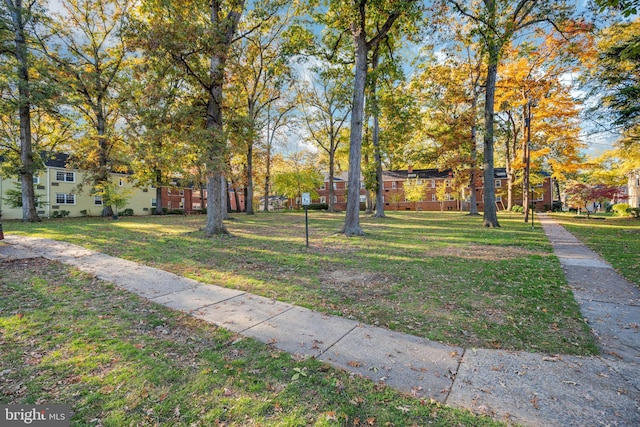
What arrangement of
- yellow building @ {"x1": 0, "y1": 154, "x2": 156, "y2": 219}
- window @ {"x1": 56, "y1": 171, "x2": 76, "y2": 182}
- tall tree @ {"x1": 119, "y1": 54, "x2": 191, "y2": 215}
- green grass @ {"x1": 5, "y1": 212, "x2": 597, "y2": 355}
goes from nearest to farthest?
green grass @ {"x1": 5, "y1": 212, "x2": 597, "y2": 355}, tall tree @ {"x1": 119, "y1": 54, "x2": 191, "y2": 215}, yellow building @ {"x1": 0, "y1": 154, "x2": 156, "y2": 219}, window @ {"x1": 56, "y1": 171, "x2": 76, "y2": 182}

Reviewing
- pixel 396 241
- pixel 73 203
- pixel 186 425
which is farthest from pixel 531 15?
pixel 73 203

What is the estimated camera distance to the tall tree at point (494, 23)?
32.6 feet

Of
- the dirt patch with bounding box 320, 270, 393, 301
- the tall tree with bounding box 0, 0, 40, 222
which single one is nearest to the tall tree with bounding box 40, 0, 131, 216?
the tall tree with bounding box 0, 0, 40, 222

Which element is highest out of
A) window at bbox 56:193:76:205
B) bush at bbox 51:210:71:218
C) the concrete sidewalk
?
window at bbox 56:193:76:205

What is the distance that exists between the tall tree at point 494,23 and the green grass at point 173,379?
1171 cm

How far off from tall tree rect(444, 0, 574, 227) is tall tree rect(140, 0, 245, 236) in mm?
8393

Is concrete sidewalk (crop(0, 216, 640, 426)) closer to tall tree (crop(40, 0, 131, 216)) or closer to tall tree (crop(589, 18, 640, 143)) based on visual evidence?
tall tree (crop(589, 18, 640, 143))

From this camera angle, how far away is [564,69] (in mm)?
19219

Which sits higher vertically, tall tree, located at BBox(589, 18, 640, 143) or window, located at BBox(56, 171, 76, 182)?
tall tree, located at BBox(589, 18, 640, 143)

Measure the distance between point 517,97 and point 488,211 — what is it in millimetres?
12493

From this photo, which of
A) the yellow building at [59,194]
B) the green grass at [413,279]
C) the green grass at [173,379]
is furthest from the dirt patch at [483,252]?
the yellow building at [59,194]

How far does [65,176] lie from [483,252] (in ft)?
121

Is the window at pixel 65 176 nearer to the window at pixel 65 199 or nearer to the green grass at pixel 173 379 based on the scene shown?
the window at pixel 65 199

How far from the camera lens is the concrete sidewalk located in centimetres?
228
